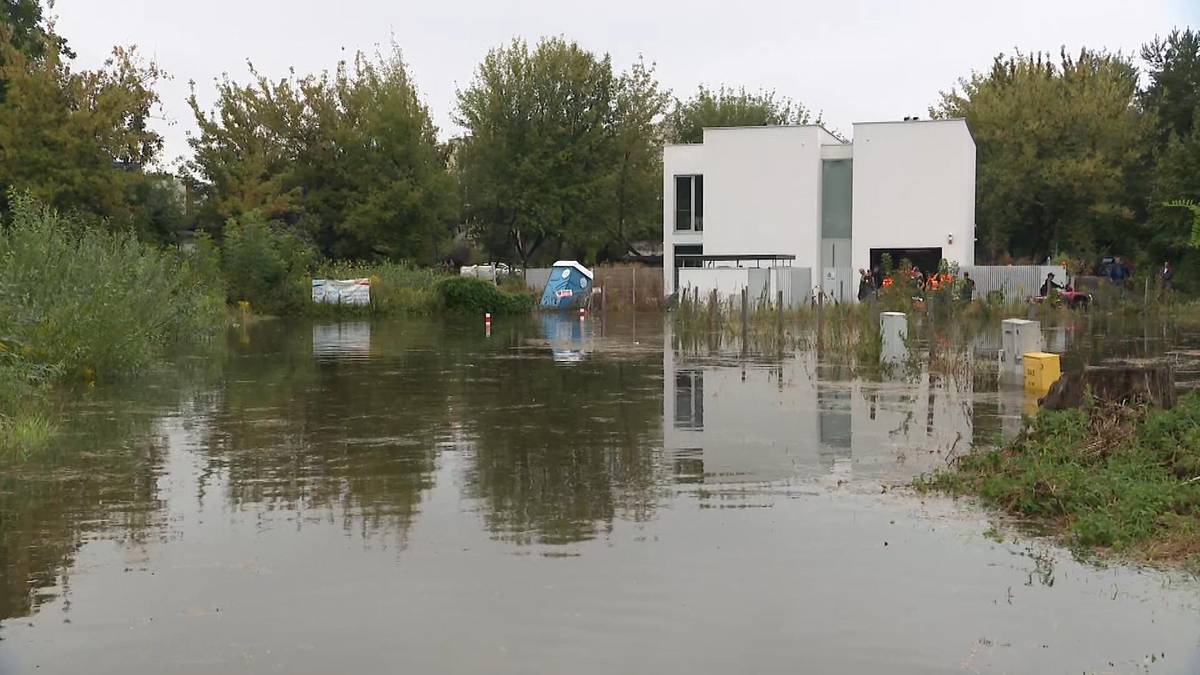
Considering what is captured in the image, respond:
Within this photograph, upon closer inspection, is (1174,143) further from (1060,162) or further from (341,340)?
(341,340)

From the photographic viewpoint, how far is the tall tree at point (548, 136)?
5928 centimetres

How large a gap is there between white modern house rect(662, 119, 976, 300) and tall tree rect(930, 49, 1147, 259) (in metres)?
7.78

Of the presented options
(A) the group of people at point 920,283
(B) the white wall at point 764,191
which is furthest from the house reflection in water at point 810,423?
(B) the white wall at point 764,191

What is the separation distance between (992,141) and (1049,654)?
54.4 metres

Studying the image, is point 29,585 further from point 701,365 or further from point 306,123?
point 306,123

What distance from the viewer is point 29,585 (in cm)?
796

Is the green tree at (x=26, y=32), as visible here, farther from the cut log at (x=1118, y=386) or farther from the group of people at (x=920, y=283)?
the cut log at (x=1118, y=386)

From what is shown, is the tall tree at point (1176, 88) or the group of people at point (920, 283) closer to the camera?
the group of people at point (920, 283)

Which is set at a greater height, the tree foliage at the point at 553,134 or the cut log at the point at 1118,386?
the tree foliage at the point at 553,134

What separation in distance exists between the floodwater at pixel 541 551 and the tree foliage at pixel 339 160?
123 ft

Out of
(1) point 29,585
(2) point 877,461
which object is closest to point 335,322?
(2) point 877,461

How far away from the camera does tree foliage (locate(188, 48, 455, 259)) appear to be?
53531 millimetres

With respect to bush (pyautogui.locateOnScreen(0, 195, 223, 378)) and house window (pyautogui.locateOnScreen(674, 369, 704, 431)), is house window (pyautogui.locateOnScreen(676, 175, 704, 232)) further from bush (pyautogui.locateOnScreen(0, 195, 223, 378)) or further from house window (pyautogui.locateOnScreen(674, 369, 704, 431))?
bush (pyautogui.locateOnScreen(0, 195, 223, 378))

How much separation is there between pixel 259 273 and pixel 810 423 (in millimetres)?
32164
